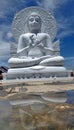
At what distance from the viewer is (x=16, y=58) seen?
38.4ft

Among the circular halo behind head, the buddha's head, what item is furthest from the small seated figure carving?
the circular halo behind head

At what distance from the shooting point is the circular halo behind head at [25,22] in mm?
13609

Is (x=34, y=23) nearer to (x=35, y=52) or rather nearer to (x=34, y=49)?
(x=34, y=49)

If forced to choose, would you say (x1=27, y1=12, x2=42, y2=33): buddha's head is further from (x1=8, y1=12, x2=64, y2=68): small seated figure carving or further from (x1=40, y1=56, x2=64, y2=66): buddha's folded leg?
(x1=40, y1=56, x2=64, y2=66): buddha's folded leg

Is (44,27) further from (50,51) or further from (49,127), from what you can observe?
(49,127)

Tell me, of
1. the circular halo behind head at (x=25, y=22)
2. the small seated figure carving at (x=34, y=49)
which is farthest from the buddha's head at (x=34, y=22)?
the circular halo behind head at (x=25, y=22)

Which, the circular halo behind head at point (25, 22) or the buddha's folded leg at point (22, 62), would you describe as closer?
the buddha's folded leg at point (22, 62)

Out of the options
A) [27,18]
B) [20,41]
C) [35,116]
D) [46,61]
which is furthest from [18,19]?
[35,116]

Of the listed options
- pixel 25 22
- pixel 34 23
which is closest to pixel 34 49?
pixel 34 23

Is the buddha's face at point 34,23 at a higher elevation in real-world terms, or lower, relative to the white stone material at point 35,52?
higher

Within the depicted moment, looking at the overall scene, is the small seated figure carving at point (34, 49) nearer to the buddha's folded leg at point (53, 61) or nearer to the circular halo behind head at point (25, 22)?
the buddha's folded leg at point (53, 61)

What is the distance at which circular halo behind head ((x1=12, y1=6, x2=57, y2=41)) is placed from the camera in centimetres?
1361

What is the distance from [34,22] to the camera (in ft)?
42.4

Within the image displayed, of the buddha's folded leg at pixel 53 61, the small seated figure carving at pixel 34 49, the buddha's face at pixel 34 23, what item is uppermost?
the buddha's face at pixel 34 23
